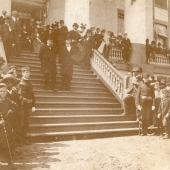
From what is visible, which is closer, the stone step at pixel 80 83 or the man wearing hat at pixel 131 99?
the man wearing hat at pixel 131 99

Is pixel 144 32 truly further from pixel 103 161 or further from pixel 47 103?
pixel 103 161

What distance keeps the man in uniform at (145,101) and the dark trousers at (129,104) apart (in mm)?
517

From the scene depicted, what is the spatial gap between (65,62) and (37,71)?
3.75ft

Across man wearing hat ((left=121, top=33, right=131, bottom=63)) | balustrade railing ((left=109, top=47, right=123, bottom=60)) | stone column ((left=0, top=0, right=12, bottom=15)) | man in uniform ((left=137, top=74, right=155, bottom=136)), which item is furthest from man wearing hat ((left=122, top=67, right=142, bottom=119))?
stone column ((left=0, top=0, right=12, bottom=15))

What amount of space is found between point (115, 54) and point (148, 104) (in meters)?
6.22

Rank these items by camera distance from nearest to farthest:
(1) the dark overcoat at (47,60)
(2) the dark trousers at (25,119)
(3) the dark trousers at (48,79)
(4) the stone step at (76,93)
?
1. (2) the dark trousers at (25,119)
2. (4) the stone step at (76,93)
3. (1) the dark overcoat at (47,60)
4. (3) the dark trousers at (48,79)

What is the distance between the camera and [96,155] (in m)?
5.00

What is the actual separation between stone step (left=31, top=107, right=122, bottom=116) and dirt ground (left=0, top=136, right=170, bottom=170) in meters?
1.20

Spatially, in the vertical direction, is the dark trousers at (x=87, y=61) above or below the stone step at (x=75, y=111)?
above

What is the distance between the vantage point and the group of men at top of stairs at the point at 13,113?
4.11 metres

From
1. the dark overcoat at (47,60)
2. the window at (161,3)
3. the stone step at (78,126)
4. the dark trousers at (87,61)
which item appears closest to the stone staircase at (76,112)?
the stone step at (78,126)

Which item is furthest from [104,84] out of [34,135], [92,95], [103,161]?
[103,161]

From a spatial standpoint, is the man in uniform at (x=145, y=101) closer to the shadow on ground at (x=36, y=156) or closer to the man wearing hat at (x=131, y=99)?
the man wearing hat at (x=131, y=99)

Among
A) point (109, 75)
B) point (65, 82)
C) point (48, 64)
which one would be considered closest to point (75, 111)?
point (65, 82)
